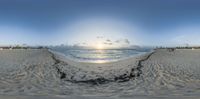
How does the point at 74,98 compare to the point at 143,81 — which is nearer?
the point at 74,98

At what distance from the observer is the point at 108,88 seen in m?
14.8

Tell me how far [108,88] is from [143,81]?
356 cm

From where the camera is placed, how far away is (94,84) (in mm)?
16359

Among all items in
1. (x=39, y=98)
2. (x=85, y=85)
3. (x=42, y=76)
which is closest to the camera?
(x=39, y=98)

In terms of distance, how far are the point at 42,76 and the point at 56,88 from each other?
4.80 meters

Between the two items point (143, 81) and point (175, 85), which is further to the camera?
point (143, 81)

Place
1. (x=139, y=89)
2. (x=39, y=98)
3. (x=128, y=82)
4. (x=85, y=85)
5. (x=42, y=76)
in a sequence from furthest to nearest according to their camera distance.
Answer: (x=42, y=76) < (x=128, y=82) < (x=85, y=85) < (x=139, y=89) < (x=39, y=98)

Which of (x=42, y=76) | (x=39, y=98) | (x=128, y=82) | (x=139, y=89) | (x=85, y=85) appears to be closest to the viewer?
(x=39, y=98)

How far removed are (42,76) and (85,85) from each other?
15.2 ft

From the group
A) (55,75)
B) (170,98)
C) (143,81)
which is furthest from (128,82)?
(170,98)

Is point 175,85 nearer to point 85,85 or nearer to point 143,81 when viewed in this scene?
point 143,81

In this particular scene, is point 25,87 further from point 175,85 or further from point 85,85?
point 175,85

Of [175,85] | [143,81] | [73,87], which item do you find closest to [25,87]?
[73,87]

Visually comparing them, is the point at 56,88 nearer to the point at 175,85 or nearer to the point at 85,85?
the point at 85,85
